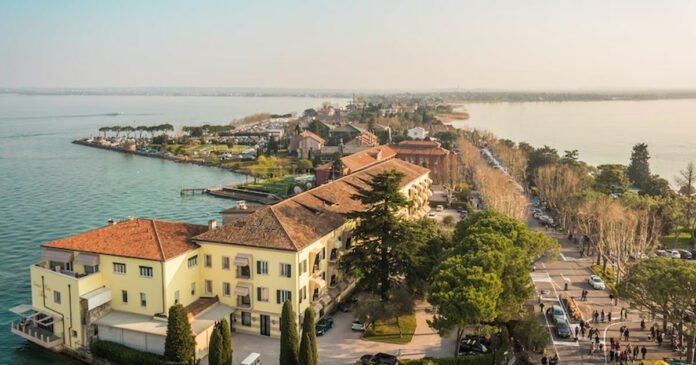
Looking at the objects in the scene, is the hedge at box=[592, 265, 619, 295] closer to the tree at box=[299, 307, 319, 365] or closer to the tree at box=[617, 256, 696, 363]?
the tree at box=[617, 256, 696, 363]

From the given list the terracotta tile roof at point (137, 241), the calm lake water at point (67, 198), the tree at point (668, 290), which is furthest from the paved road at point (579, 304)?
the calm lake water at point (67, 198)

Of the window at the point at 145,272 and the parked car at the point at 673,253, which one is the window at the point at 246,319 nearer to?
the window at the point at 145,272

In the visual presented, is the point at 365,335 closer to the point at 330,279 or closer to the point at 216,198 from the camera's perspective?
the point at 330,279

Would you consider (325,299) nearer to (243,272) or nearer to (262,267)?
(262,267)

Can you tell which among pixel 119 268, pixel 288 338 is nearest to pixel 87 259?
pixel 119 268

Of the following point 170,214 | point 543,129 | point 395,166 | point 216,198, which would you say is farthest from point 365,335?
point 543,129

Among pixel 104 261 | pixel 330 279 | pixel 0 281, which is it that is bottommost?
pixel 0 281
